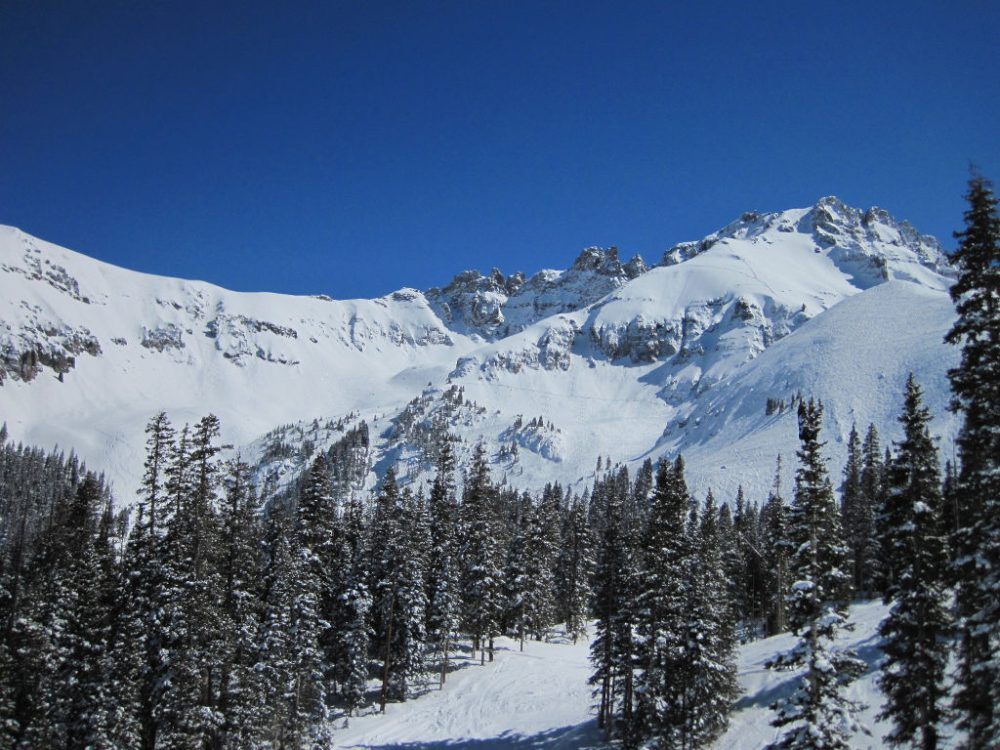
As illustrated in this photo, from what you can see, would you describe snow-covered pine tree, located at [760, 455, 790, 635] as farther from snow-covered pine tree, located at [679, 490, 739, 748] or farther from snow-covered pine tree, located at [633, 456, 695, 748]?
snow-covered pine tree, located at [633, 456, 695, 748]

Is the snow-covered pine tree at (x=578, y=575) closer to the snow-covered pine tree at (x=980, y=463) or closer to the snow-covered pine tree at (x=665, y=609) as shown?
the snow-covered pine tree at (x=665, y=609)

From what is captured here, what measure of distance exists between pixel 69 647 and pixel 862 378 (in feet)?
636

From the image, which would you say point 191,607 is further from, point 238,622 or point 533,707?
point 533,707

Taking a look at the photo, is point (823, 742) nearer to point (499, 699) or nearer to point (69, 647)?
point (69, 647)

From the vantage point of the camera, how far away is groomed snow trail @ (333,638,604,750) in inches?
1769

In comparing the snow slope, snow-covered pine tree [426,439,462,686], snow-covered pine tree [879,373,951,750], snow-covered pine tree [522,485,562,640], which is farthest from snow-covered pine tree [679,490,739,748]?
snow-covered pine tree [522,485,562,640]

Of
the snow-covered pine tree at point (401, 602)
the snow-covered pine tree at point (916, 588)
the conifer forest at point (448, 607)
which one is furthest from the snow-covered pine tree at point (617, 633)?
the snow-covered pine tree at point (401, 602)

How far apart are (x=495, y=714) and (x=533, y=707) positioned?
9.34 feet

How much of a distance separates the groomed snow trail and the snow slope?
73mm

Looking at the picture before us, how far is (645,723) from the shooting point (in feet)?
108

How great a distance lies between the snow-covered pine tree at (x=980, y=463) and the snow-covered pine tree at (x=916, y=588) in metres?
3.01

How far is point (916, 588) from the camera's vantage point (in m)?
21.5

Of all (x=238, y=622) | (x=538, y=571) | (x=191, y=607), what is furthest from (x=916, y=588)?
(x=538, y=571)

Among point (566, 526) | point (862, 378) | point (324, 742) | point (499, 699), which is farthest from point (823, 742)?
point (862, 378)
